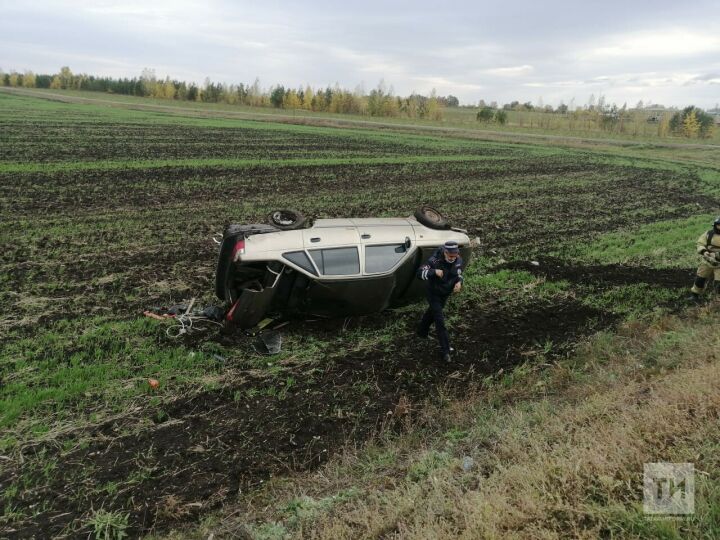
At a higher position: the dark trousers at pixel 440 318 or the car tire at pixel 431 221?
the car tire at pixel 431 221

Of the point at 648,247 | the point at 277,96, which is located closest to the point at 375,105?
the point at 277,96

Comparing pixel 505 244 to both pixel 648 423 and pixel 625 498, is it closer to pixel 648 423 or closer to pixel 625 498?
pixel 648 423

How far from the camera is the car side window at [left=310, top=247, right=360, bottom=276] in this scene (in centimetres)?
753

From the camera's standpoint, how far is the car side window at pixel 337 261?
24.7 feet

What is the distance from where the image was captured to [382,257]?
26.0 feet

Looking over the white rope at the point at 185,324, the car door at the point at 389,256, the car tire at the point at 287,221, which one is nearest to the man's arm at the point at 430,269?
the car door at the point at 389,256

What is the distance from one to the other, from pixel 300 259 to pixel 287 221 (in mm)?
1453

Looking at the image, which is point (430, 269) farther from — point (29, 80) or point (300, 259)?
point (29, 80)

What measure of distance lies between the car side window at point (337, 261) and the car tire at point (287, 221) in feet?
2.78

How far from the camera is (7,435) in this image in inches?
211

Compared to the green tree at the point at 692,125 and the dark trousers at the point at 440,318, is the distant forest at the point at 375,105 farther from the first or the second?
the dark trousers at the point at 440,318

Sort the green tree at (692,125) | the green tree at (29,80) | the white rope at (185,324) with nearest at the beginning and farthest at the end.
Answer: the white rope at (185,324) < the green tree at (692,125) < the green tree at (29,80)

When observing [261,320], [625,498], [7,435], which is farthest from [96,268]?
[625,498]

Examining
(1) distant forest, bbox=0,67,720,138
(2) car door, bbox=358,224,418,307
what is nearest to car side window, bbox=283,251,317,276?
(2) car door, bbox=358,224,418,307
